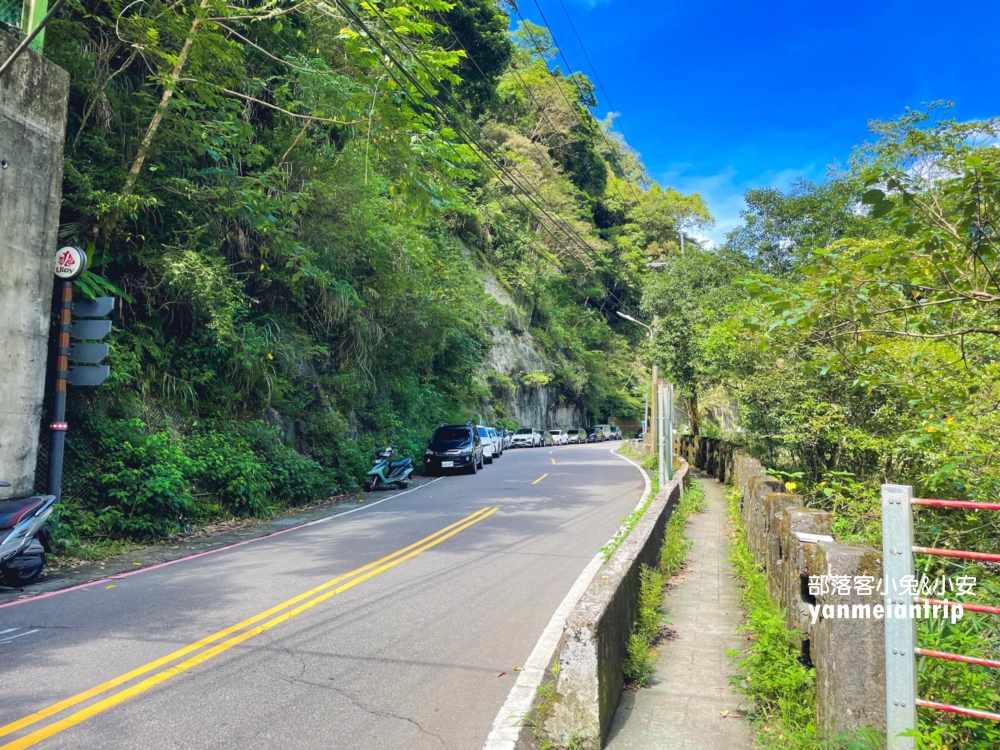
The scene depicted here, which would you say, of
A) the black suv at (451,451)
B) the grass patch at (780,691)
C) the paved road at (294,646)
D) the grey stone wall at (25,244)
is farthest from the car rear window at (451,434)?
the grass patch at (780,691)

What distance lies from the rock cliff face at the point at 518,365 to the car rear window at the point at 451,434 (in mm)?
21041

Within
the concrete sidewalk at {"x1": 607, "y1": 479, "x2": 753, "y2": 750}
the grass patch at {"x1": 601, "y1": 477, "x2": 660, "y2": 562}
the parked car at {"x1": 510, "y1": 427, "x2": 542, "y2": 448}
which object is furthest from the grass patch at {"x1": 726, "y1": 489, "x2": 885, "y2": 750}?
the parked car at {"x1": 510, "y1": 427, "x2": 542, "y2": 448}

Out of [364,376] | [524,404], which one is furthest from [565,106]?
[364,376]

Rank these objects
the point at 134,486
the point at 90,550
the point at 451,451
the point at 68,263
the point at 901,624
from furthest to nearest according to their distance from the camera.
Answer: the point at 451,451 < the point at 134,486 < the point at 68,263 < the point at 90,550 < the point at 901,624

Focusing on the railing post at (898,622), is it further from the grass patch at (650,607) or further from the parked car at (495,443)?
the parked car at (495,443)

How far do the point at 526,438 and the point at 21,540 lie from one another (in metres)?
40.6

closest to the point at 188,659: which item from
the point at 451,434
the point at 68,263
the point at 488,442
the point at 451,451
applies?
the point at 68,263

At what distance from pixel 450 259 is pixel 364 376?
950 cm

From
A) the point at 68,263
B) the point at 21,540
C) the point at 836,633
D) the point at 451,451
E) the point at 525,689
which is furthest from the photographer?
the point at 451,451

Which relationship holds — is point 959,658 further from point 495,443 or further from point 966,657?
point 495,443

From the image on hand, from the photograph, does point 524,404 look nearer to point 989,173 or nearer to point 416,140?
point 416,140

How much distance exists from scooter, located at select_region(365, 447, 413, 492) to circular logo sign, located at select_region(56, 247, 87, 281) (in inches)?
370

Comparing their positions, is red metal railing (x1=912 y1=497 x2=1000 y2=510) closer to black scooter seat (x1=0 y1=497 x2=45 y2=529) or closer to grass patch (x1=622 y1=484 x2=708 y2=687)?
grass patch (x1=622 y1=484 x2=708 y2=687)

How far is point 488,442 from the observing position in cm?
2978
